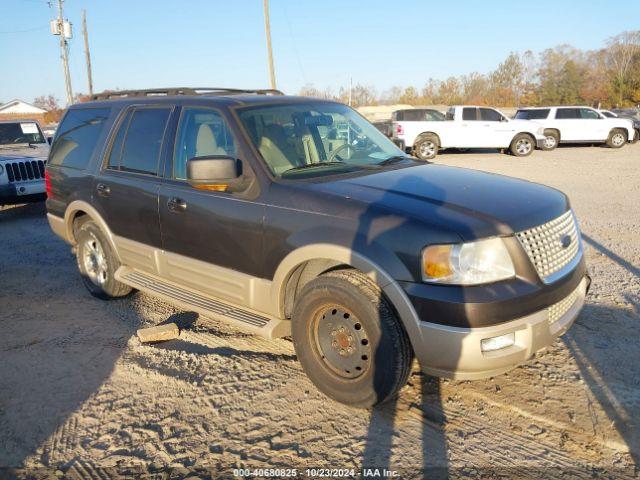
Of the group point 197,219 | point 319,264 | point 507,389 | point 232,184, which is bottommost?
point 507,389

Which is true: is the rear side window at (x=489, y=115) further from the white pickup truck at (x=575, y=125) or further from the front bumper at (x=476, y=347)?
the front bumper at (x=476, y=347)

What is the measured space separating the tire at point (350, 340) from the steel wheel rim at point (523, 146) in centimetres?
1796

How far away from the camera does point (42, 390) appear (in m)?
3.55

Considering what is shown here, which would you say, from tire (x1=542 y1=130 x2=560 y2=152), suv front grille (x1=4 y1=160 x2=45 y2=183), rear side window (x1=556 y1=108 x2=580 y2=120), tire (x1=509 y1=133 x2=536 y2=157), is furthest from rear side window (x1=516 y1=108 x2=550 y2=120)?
suv front grille (x1=4 y1=160 x2=45 y2=183)

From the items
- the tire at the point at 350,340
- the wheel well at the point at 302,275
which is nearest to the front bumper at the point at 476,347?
the tire at the point at 350,340

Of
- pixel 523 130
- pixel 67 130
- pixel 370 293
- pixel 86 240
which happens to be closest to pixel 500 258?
pixel 370 293

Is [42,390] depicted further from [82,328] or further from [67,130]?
[67,130]

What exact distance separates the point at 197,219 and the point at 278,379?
132 cm

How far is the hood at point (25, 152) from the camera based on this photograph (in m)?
9.86

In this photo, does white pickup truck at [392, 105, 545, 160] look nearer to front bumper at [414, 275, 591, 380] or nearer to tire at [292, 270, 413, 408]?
tire at [292, 270, 413, 408]

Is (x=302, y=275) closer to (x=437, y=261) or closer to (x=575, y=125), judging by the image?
(x=437, y=261)

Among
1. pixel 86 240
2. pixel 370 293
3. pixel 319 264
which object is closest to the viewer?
pixel 370 293

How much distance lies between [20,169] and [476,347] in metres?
9.67

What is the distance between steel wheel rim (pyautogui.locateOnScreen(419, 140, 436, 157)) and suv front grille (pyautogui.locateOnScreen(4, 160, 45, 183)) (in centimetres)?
1285
